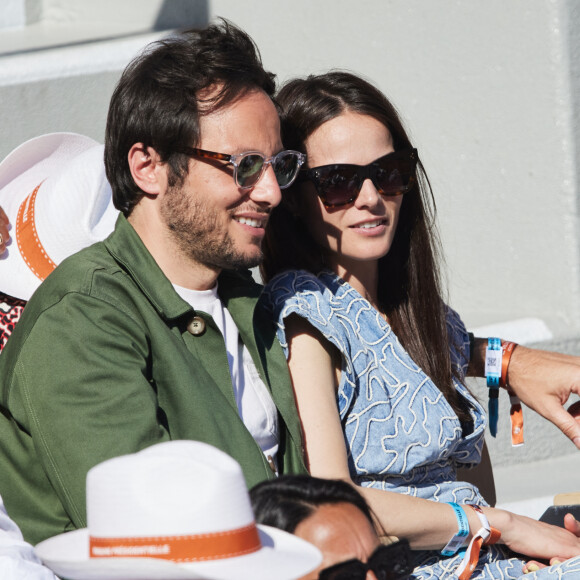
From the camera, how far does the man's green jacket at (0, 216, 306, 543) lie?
2.09 meters

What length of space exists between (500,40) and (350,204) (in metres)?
2.24

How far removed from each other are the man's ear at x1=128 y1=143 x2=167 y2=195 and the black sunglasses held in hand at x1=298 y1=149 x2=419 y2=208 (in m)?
0.41

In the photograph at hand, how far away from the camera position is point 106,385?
6.93ft

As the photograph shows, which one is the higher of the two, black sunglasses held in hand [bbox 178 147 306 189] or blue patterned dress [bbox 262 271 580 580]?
black sunglasses held in hand [bbox 178 147 306 189]

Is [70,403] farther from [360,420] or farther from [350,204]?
[350,204]

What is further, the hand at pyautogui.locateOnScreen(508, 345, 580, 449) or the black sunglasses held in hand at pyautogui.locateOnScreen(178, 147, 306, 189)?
the hand at pyautogui.locateOnScreen(508, 345, 580, 449)

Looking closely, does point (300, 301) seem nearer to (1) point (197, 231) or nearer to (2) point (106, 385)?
(1) point (197, 231)

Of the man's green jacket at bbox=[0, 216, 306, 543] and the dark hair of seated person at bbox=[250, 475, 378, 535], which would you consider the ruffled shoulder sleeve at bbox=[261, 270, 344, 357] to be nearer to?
the man's green jacket at bbox=[0, 216, 306, 543]

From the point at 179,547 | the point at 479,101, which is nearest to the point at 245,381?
the point at 179,547

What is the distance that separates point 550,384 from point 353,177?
819 mm

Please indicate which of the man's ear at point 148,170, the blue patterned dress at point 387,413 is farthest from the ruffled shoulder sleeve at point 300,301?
the man's ear at point 148,170

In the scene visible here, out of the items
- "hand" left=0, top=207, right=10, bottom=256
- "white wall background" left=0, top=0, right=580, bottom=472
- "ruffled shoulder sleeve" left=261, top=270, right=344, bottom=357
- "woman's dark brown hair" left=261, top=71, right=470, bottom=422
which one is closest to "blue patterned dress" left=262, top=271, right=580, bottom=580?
"ruffled shoulder sleeve" left=261, top=270, right=344, bottom=357

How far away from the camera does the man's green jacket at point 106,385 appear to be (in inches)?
82.1

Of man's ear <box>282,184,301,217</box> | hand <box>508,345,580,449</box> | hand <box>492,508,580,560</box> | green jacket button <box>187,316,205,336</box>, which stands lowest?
hand <box>492,508,580,560</box>
